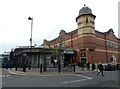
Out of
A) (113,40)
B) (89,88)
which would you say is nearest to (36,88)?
(89,88)

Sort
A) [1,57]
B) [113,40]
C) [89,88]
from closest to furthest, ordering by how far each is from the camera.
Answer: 1. [89,88]
2. [1,57]
3. [113,40]

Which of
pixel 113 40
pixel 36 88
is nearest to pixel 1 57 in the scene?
pixel 113 40

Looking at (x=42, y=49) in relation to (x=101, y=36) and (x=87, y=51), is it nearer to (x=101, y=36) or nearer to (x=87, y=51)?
(x=87, y=51)

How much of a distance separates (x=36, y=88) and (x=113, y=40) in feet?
207

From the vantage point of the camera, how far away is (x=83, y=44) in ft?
190

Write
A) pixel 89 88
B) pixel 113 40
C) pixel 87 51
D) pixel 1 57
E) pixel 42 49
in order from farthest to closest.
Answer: pixel 113 40
pixel 1 57
pixel 87 51
pixel 42 49
pixel 89 88

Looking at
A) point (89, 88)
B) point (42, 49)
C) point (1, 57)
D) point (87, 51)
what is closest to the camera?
point (89, 88)

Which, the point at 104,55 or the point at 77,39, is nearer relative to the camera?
the point at 77,39

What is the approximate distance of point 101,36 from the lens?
2564 inches

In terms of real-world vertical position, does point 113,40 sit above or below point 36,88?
above

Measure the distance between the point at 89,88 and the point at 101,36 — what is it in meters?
53.2

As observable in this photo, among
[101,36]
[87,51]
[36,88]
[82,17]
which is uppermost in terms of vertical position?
[82,17]

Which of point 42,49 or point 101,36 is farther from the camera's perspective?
point 101,36

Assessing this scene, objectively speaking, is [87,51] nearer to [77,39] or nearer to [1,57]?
[77,39]
